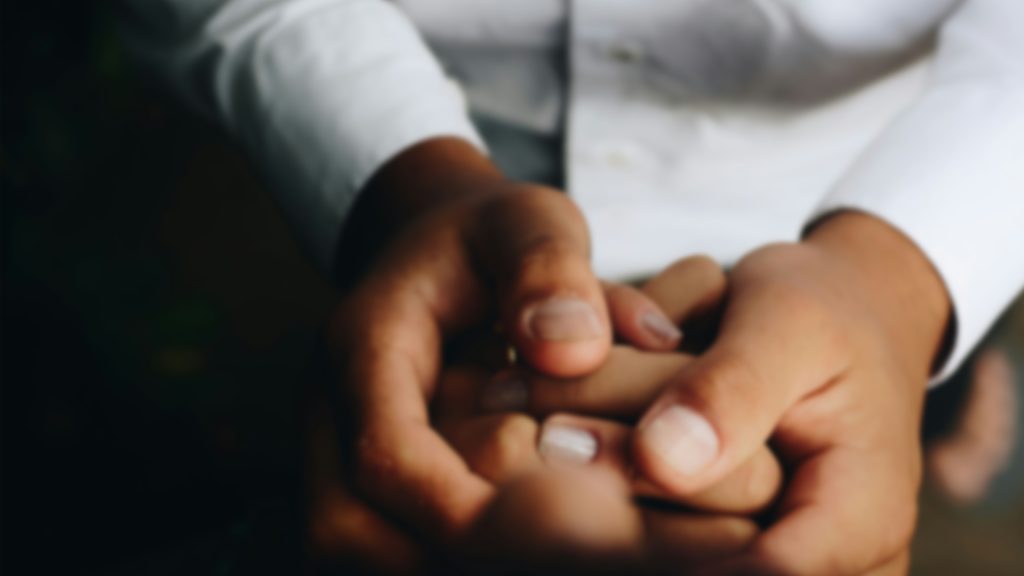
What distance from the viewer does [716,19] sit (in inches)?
22.8

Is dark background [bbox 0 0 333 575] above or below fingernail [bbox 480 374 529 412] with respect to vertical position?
below

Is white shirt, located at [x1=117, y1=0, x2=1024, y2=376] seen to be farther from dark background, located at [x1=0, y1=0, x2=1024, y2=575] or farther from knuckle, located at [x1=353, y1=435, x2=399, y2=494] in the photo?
dark background, located at [x1=0, y1=0, x2=1024, y2=575]

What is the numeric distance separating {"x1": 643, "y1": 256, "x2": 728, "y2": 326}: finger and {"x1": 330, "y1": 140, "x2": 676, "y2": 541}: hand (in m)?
0.03

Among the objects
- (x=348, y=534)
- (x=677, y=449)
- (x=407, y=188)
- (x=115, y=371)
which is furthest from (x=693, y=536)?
(x=115, y=371)

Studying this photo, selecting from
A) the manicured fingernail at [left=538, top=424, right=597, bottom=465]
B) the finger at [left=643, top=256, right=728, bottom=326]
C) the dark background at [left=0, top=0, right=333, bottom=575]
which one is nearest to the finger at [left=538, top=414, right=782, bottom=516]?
the manicured fingernail at [left=538, top=424, right=597, bottom=465]

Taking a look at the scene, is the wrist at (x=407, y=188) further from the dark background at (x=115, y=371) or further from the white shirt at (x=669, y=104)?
the dark background at (x=115, y=371)

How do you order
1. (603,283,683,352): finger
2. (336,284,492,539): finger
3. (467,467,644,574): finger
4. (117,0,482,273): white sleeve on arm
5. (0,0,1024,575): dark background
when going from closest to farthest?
(467,467,644,574): finger → (336,284,492,539): finger → (603,283,683,352): finger → (117,0,482,273): white sleeve on arm → (0,0,1024,575): dark background

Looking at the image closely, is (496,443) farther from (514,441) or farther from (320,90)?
(320,90)

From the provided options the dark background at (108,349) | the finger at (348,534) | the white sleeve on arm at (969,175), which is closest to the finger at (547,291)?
the finger at (348,534)

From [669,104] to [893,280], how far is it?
23cm

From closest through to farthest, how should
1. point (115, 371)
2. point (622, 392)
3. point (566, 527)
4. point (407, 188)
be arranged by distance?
point (566, 527) < point (622, 392) < point (407, 188) < point (115, 371)

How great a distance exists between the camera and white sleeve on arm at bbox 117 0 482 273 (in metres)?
0.56

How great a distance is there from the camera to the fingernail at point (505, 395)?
1.33 feet

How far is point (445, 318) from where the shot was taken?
0.44 m
